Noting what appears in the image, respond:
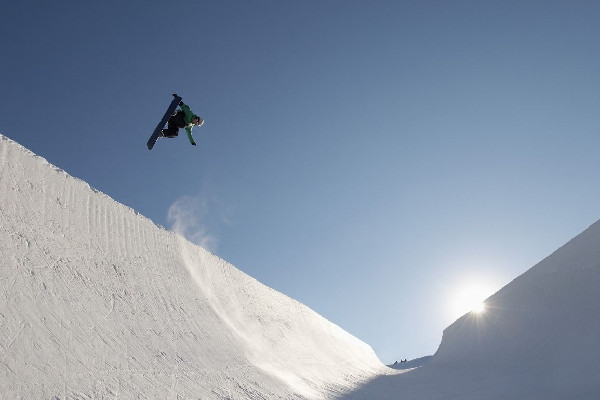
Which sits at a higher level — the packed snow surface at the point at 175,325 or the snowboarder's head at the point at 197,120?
the snowboarder's head at the point at 197,120

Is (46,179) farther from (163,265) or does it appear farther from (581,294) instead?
(581,294)

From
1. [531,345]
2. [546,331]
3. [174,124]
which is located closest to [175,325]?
[174,124]

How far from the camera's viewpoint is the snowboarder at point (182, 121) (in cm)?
824

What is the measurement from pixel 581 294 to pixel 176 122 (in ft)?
40.7

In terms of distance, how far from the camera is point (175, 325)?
7.59 meters

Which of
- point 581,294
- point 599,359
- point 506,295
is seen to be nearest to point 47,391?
point 599,359

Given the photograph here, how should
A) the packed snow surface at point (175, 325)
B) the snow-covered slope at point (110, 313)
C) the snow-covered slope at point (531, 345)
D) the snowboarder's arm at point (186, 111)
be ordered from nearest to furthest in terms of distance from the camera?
1. the snow-covered slope at point (110, 313)
2. the packed snow surface at point (175, 325)
3. the snowboarder's arm at point (186, 111)
4. the snow-covered slope at point (531, 345)

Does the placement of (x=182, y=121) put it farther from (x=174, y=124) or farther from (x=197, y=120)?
(x=197, y=120)

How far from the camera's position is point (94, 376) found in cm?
489

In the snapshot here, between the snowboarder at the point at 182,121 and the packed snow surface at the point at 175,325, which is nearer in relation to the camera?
the packed snow surface at the point at 175,325

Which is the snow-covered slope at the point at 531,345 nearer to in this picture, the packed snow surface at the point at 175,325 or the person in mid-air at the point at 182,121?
the packed snow surface at the point at 175,325

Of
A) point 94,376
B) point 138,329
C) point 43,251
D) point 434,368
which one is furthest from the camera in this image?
point 434,368

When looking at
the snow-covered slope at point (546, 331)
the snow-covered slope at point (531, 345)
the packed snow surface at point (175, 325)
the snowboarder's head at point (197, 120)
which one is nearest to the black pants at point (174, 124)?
→ the snowboarder's head at point (197, 120)

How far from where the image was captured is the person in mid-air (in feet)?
27.0
